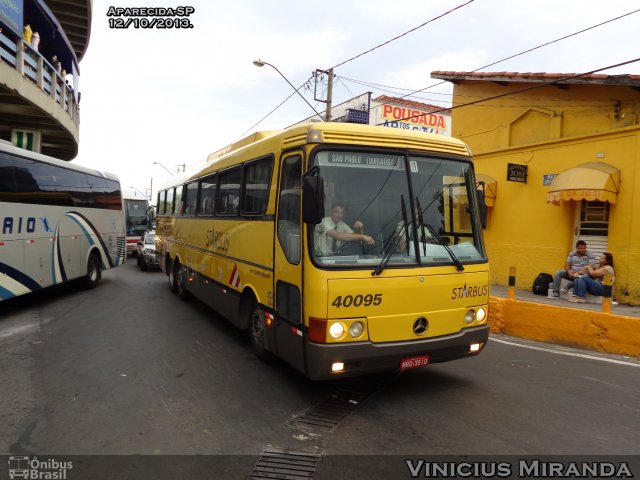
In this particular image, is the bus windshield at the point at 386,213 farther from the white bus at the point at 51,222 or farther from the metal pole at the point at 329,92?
the metal pole at the point at 329,92

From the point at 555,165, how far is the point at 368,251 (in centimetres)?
1040

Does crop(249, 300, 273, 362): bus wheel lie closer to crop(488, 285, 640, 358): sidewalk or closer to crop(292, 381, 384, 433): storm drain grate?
crop(292, 381, 384, 433): storm drain grate

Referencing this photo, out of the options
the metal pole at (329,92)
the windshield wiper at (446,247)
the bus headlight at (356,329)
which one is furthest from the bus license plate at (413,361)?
the metal pole at (329,92)

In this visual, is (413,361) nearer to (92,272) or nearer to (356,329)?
(356,329)

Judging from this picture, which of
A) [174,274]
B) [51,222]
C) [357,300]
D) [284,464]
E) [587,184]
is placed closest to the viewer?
[284,464]

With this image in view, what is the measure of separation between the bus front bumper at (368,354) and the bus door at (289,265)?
28cm

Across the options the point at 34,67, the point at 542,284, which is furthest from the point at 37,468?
the point at 34,67

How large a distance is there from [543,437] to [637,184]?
29.5 ft

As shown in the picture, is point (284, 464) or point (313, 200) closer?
point (284, 464)

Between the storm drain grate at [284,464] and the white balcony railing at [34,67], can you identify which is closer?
the storm drain grate at [284,464]

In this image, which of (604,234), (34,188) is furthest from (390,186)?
(604,234)

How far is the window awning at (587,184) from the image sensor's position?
1068 cm

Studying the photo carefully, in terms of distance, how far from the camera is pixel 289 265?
189 inches

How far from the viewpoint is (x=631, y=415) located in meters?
4.52
